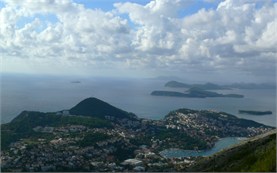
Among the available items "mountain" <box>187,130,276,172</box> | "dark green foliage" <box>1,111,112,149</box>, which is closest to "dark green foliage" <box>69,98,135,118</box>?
"dark green foliage" <box>1,111,112,149</box>

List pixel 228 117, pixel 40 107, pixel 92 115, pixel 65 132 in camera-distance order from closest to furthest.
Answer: pixel 65 132, pixel 92 115, pixel 228 117, pixel 40 107

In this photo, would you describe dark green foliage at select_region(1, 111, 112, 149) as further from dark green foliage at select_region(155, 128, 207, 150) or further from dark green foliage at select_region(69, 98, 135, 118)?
dark green foliage at select_region(155, 128, 207, 150)

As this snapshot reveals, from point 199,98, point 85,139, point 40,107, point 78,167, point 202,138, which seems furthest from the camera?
point 199,98

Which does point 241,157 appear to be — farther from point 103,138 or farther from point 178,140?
point 178,140

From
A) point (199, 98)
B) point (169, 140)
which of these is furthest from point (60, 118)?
point (199, 98)

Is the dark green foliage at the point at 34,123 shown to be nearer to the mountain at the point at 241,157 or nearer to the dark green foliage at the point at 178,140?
the dark green foliage at the point at 178,140

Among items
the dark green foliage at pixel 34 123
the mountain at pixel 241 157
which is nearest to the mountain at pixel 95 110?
the dark green foliage at pixel 34 123

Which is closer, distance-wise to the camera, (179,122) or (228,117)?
(179,122)

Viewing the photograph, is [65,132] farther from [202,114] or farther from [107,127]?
[202,114]

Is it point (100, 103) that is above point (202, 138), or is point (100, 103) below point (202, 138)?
above
